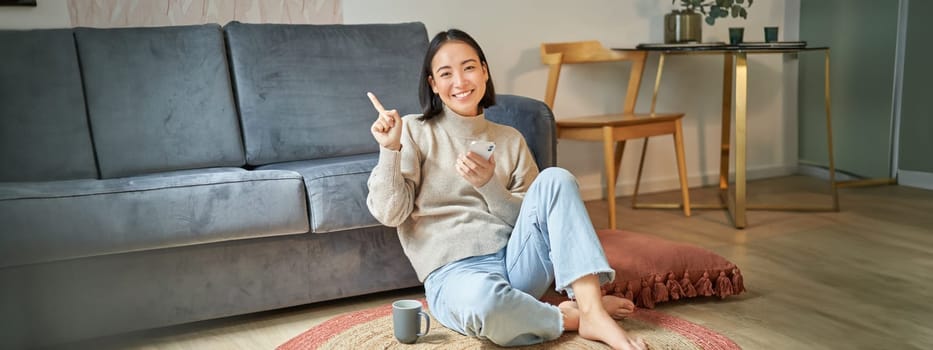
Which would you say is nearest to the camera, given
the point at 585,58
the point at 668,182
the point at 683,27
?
the point at 585,58

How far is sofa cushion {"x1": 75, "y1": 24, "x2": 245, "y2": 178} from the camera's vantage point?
2.39 meters

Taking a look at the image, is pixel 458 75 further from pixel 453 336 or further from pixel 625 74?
pixel 625 74

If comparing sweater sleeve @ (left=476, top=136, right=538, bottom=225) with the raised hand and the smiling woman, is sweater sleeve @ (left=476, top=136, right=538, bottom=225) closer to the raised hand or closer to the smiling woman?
the smiling woman

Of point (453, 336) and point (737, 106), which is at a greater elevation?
point (737, 106)

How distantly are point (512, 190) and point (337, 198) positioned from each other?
0.46 metres

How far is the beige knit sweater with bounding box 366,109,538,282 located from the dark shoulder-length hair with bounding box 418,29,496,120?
0.09ft

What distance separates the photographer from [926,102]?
362 cm

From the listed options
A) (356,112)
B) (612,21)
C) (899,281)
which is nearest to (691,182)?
(612,21)

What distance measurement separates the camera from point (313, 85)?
2652 mm

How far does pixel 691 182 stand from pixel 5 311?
9.65ft

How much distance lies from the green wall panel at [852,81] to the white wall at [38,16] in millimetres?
3228

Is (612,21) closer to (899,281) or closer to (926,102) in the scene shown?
(926,102)

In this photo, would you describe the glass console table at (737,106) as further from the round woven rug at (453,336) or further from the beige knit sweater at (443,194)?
the beige knit sweater at (443,194)

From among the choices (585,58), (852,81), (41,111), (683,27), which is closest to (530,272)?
(41,111)
